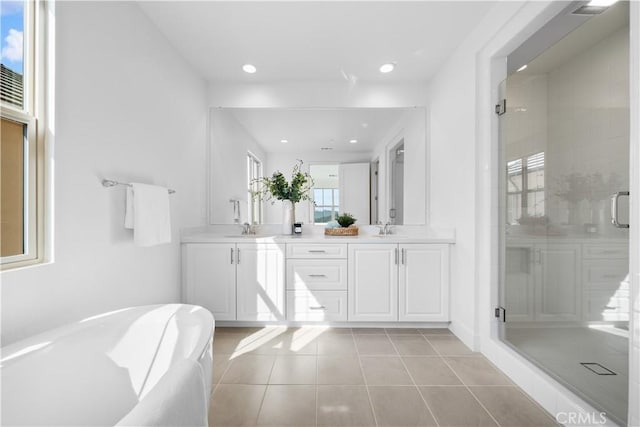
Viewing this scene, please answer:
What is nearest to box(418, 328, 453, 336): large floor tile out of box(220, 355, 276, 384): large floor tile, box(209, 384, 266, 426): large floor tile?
box(220, 355, 276, 384): large floor tile

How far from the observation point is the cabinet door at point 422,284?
272 centimetres

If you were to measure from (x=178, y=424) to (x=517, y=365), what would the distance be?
1.91 meters

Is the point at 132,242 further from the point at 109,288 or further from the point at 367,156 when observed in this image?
the point at 367,156

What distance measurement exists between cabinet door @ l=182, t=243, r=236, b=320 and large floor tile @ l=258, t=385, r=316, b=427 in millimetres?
1109

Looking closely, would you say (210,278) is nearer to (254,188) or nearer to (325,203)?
(254,188)

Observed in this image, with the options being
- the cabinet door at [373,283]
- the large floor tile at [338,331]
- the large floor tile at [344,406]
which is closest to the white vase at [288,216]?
the cabinet door at [373,283]

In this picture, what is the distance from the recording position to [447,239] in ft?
8.85

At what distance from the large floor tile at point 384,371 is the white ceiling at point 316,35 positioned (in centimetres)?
Result: 242

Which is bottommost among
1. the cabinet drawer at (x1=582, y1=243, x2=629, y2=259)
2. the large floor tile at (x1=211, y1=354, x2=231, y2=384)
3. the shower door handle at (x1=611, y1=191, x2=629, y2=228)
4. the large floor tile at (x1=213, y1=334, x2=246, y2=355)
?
the large floor tile at (x1=213, y1=334, x2=246, y2=355)

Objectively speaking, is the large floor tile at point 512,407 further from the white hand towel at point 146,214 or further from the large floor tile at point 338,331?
the white hand towel at point 146,214

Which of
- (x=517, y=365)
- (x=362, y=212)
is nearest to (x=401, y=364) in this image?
(x=517, y=365)

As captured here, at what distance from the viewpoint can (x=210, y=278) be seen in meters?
2.77

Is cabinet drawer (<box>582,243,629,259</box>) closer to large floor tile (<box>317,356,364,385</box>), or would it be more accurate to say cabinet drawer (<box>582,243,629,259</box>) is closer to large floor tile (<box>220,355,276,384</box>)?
large floor tile (<box>317,356,364,385</box>)

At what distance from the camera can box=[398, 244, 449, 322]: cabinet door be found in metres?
2.72
